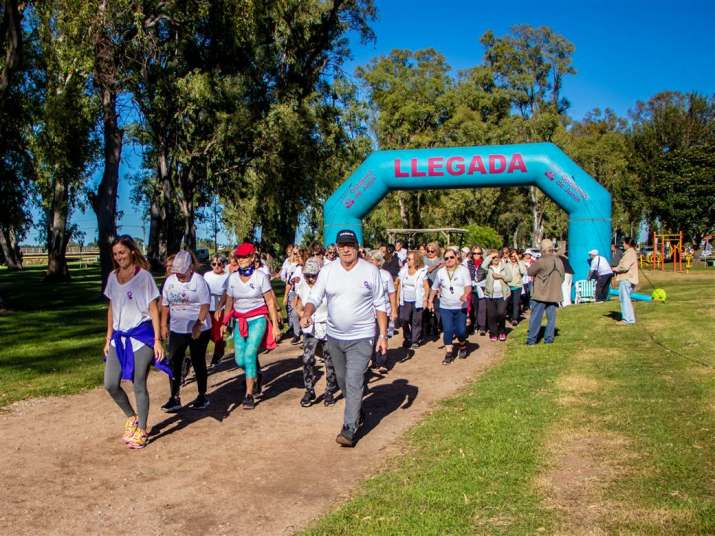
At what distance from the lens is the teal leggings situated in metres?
8.05

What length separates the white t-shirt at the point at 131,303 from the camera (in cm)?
641

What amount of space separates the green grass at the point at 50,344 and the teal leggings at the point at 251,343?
291 cm

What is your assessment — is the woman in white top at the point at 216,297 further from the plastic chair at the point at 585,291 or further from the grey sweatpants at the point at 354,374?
the plastic chair at the point at 585,291

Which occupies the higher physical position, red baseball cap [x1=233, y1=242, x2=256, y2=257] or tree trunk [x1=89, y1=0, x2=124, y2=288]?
tree trunk [x1=89, y1=0, x2=124, y2=288]

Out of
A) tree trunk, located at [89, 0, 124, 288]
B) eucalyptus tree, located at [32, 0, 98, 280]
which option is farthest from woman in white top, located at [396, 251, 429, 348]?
eucalyptus tree, located at [32, 0, 98, 280]

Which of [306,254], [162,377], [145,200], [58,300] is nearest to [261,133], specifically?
[58,300]

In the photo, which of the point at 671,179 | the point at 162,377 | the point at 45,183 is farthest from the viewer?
the point at 671,179

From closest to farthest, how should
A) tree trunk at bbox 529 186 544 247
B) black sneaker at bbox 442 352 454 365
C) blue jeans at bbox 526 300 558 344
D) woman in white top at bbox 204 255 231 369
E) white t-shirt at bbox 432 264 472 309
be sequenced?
woman in white top at bbox 204 255 231 369 → white t-shirt at bbox 432 264 472 309 → black sneaker at bbox 442 352 454 365 → blue jeans at bbox 526 300 558 344 → tree trunk at bbox 529 186 544 247

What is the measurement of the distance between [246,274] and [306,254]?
5.22 meters

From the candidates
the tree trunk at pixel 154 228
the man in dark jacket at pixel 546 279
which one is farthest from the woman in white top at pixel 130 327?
the tree trunk at pixel 154 228

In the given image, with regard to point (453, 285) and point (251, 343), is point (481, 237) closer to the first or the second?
point (453, 285)

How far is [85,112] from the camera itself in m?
19.5

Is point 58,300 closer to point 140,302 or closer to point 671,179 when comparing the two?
point 140,302

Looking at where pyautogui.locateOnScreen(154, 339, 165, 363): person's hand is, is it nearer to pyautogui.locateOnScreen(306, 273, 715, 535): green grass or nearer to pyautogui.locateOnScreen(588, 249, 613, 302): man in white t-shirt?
pyautogui.locateOnScreen(306, 273, 715, 535): green grass
